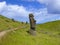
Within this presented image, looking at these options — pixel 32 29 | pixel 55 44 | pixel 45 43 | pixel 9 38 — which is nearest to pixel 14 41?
pixel 9 38

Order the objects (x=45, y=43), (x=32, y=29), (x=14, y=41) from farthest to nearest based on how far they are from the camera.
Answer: (x=32, y=29) < (x=45, y=43) < (x=14, y=41)

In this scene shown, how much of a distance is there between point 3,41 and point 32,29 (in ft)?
70.2

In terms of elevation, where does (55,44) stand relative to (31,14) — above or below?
below

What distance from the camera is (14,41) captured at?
121 feet

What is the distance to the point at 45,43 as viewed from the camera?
43094 millimetres

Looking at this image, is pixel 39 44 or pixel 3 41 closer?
A: pixel 3 41

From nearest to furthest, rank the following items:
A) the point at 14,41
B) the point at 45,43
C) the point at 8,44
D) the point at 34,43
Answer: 1. the point at 8,44
2. the point at 14,41
3. the point at 34,43
4. the point at 45,43

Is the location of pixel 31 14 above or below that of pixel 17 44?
above

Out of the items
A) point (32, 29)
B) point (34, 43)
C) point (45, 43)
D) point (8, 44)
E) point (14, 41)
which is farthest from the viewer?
point (32, 29)

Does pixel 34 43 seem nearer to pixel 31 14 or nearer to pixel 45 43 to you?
pixel 45 43

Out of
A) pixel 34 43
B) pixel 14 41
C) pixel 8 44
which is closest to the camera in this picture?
pixel 8 44

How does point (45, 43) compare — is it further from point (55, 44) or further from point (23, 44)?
point (23, 44)

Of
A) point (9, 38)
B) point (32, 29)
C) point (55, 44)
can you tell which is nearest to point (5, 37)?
point (9, 38)

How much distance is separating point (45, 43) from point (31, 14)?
15591 mm
